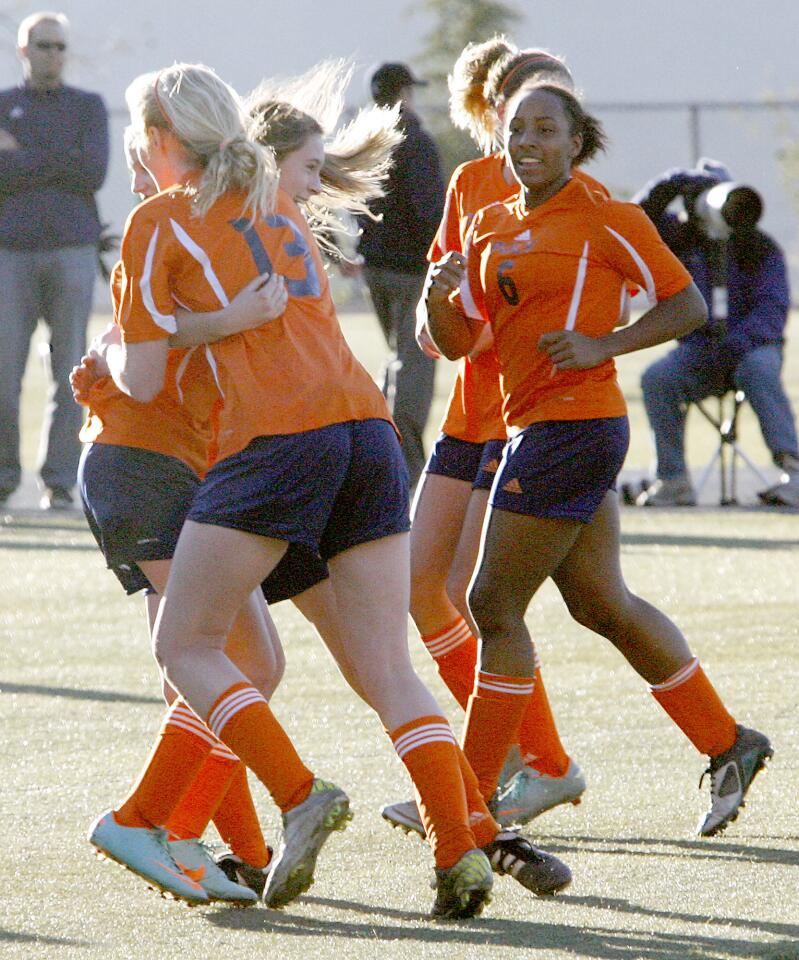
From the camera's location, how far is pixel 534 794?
449cm

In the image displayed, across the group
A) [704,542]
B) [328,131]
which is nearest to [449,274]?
[328,131]

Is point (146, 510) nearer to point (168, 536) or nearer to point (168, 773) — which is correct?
point (168, 536)

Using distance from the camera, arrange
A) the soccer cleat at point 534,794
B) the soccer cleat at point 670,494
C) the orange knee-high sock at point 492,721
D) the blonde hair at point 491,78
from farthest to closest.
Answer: the soccer cleat at point 670,494
the blonde hair at point 491,78
the soccer cleat at point 534,794
the orange knee-high sock at point 492,721

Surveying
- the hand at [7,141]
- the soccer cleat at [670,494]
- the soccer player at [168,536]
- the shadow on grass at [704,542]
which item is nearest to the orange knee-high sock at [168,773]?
the soccer player at [168,536]

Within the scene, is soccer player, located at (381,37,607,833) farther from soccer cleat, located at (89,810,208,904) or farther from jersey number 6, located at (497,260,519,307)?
soccer cleat, located at (89,810,208,904)

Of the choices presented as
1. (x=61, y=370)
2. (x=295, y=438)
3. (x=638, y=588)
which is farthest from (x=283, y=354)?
(x=61, y=370)

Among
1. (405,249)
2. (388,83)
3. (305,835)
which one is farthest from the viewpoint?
(405,249)

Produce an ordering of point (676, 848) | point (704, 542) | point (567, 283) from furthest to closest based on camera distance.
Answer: point (704, 542), point (676, 848), point (567, 283)

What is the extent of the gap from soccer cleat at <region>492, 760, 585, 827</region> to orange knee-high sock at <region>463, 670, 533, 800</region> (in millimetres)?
301

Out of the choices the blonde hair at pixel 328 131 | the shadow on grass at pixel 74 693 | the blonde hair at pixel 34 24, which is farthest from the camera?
the blonde hair at pixel 34 24

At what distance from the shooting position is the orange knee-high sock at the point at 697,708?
14.3 ft

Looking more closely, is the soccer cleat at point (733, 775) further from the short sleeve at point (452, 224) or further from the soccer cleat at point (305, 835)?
the short sleeve at point (452, 224)

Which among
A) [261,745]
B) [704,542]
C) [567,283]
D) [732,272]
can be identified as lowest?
[704,542]

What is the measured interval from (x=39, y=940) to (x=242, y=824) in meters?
0.60
